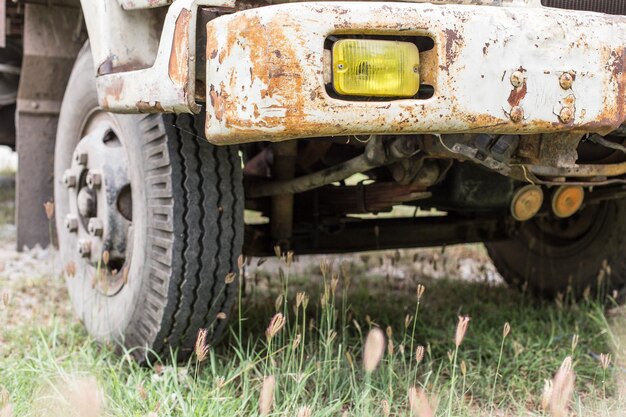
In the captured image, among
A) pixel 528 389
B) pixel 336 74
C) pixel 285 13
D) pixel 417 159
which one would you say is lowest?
pixel 528 389

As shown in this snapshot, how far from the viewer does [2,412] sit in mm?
1438

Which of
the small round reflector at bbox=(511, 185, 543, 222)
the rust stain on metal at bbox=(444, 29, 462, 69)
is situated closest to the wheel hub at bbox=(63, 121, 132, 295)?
the rust stain on metal at bbox=(444, 29, 462, 69)

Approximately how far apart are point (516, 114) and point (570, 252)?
1796 mm

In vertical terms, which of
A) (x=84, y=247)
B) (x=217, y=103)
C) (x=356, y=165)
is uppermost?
(x=217, y=103)

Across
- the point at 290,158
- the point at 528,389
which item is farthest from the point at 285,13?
the point at 528,389

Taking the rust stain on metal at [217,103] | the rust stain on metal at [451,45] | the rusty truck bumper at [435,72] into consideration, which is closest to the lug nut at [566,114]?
the rusty truck bumper at [435,72]

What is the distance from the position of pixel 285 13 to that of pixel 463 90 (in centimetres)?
40

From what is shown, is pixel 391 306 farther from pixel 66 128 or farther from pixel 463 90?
pixel 463 90

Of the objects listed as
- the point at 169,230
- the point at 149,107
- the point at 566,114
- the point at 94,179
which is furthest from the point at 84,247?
the point at 566,114

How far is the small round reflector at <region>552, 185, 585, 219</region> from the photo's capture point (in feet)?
8.68

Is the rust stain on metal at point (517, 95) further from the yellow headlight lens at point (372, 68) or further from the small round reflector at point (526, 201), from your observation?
the small round reflector at point (526, 201)

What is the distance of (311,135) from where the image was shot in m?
1.62

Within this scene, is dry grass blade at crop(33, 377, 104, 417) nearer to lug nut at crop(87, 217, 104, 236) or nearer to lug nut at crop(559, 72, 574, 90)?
lug nut at crop(87, 217, 104, 236)

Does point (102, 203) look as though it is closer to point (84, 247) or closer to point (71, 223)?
point (84, 247)
